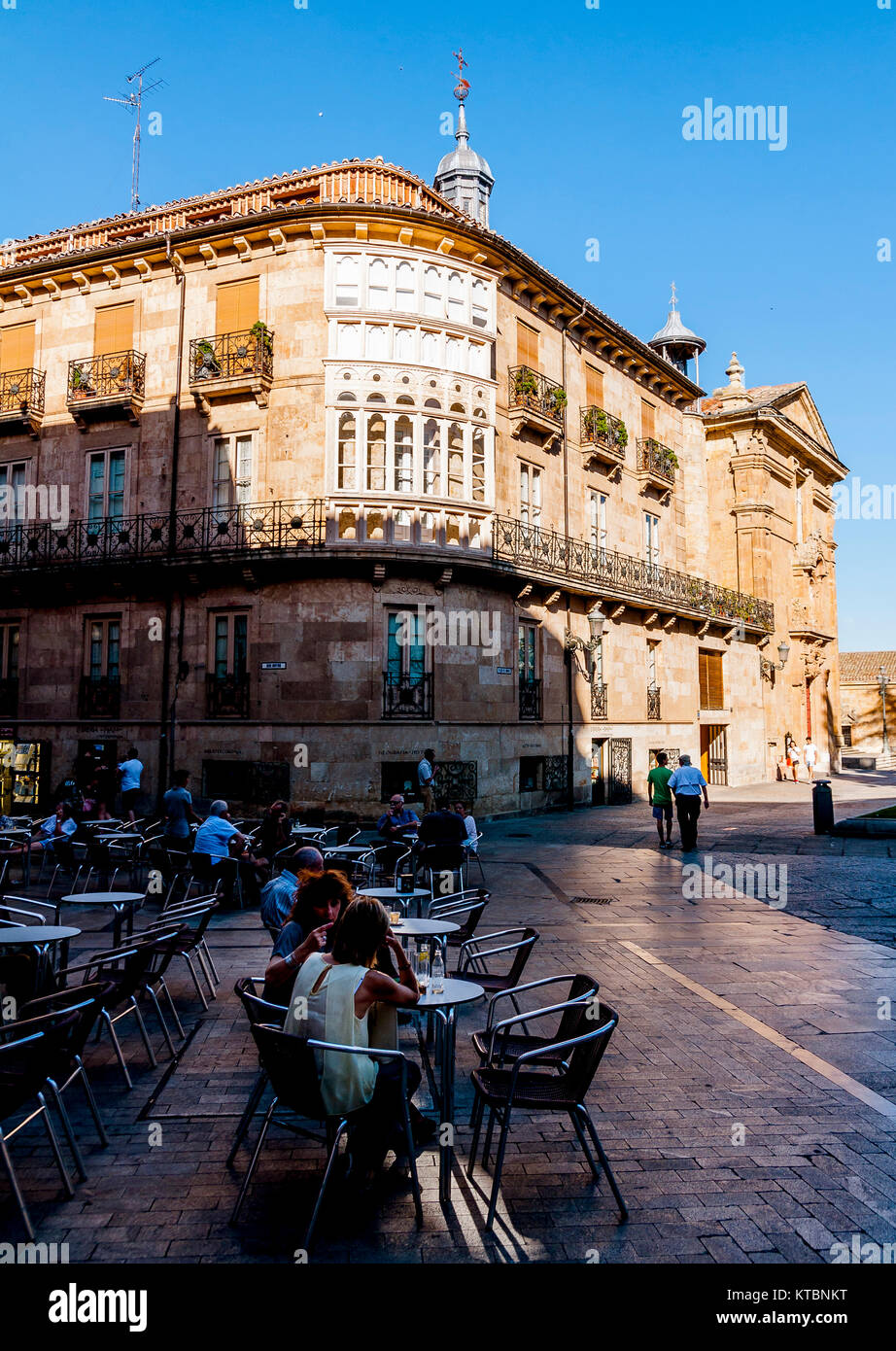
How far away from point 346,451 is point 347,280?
393 cm

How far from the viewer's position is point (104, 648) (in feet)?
71.9

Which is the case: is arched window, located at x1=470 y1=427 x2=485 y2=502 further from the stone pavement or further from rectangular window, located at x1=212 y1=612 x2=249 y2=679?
the stone pavement

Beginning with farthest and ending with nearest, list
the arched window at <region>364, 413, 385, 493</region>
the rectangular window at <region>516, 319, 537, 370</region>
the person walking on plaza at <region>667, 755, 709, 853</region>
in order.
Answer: the rectangular window at <region>516, 319, 537, 370</region>, the arched window at <region>364, 413, 385, 493</region>, the person walking on plaza at <region>667, 755, 709, 853</region>

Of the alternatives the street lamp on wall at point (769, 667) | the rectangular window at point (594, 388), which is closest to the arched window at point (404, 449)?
the rectangular window at point (594, 388)

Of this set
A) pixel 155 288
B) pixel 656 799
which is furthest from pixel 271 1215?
pixel 155 288

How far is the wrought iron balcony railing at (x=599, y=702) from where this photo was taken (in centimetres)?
2558

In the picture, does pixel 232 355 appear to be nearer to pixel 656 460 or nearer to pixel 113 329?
pixel 113 329

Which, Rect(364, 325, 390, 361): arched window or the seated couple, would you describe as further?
Rect(364, 325, 390, 361): arched window

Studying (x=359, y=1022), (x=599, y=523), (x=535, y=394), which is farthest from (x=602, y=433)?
(x=359, y=1022)

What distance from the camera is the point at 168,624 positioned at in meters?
21.0

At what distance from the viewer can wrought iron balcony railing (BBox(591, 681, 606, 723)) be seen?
25.6 meters

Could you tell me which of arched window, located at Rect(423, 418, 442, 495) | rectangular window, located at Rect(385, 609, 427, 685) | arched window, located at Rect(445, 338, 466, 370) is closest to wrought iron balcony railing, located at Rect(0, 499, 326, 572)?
rectangular window, located at Rect(385, 609, 427, 685)

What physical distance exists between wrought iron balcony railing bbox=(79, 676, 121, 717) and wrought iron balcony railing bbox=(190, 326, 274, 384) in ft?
24.6
